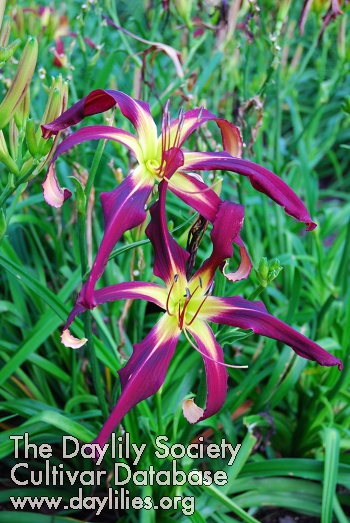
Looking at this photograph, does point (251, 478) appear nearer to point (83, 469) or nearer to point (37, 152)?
point (83, 469)

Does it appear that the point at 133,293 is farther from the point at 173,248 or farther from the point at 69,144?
the point at 69,144

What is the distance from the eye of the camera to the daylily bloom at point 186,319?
0.80 metres

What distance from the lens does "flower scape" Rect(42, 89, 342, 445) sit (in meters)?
0.79

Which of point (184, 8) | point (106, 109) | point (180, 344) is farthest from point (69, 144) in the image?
point (184, 8)

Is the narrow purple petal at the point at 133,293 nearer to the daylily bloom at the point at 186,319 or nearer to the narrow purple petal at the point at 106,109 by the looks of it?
the daylily bloom at the point at 186,319

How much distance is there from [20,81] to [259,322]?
1.63ft

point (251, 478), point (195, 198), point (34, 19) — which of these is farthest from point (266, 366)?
point (34, 19)

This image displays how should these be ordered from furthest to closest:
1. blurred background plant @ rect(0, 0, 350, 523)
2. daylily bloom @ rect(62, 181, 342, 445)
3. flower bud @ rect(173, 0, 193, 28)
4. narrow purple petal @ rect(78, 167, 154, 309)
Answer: flower bud @ rect(173, 0, 193, 28) < blurred background plant @ rect(0, 0, 350, 523) < daylily bloom @ rect(62, 181, 342, 445) < narrow purple petal @ rect(78, 167, 154, 309)

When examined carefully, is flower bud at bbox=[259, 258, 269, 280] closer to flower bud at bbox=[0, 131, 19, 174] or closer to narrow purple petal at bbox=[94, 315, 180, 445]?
narrow purple petal at bbox=[94, 315, 180, 445]

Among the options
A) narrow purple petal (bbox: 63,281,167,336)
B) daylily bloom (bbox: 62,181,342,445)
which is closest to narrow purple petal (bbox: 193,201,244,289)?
daylily bloom (bbox: 62,181,342,445)

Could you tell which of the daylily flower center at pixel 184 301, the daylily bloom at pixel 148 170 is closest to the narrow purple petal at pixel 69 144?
the daylily bloom at pixel 148 170

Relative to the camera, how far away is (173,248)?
Answer: 0.86 metres

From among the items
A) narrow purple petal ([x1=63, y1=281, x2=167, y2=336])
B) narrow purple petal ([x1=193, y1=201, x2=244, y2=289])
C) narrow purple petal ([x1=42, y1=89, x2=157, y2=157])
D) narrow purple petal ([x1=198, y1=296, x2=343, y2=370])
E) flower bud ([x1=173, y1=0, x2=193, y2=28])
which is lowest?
narrow purple petal ([x1=198, y1=296, x2=343, y2=370])

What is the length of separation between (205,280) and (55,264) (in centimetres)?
107
